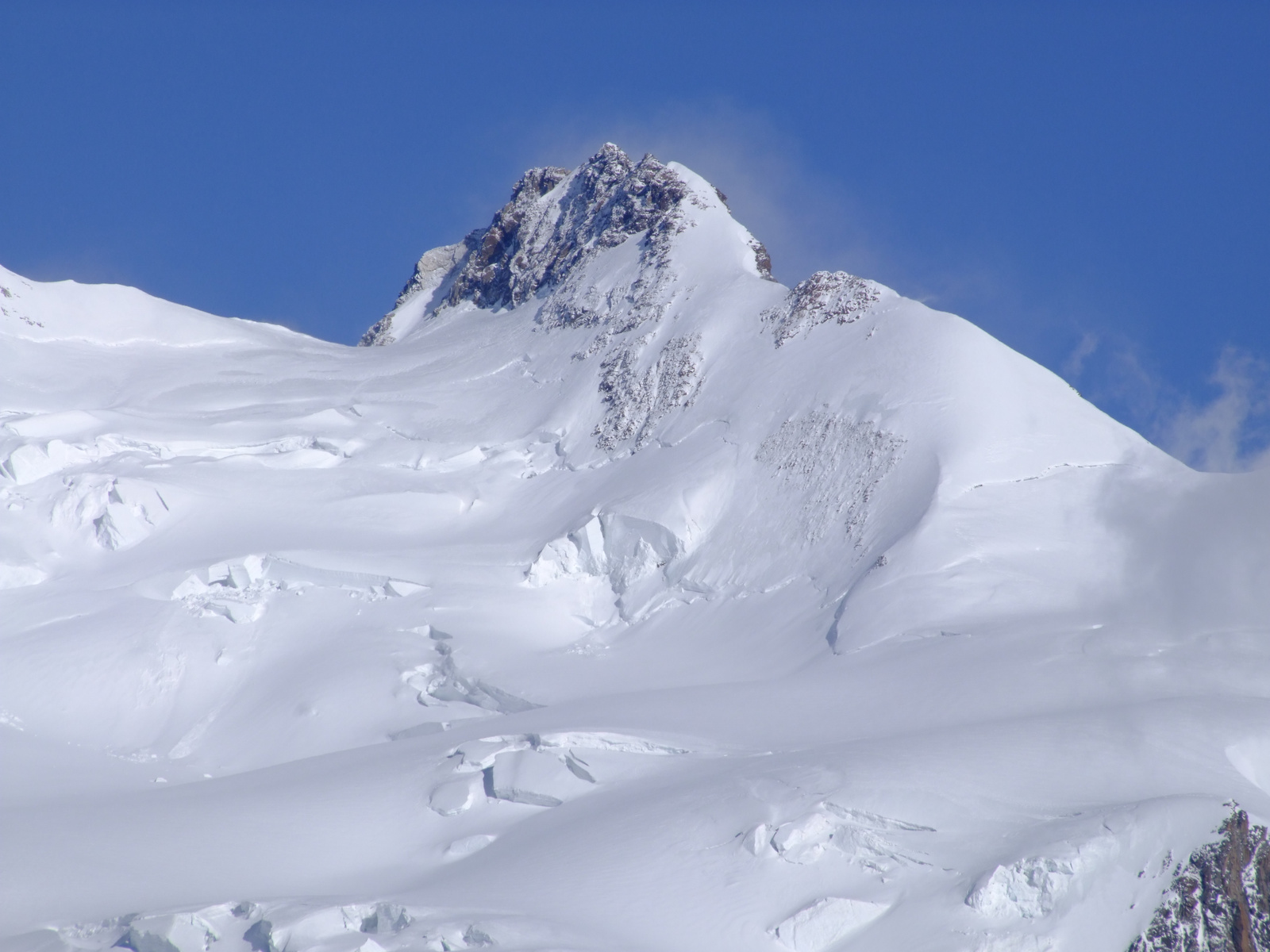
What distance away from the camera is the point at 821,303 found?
150 feet

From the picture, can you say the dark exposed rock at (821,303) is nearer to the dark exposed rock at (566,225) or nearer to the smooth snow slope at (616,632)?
the smooth snow slope at (616,632)

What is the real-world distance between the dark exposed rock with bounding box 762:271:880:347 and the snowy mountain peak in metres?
5.91

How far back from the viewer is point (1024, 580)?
99.1 ft

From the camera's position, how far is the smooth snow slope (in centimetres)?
1816

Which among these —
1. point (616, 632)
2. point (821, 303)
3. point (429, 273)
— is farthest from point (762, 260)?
point (429, 273)

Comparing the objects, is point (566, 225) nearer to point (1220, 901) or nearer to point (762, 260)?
point (762, 260)

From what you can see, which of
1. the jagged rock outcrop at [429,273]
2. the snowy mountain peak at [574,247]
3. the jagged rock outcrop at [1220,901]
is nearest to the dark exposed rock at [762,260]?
the snowy mountain peak at [574,247]

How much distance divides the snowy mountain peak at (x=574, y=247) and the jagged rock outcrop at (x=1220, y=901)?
36.1m

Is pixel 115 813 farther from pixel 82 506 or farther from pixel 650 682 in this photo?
pixel 82 506

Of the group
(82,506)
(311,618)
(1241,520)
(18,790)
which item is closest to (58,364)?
(82,506)

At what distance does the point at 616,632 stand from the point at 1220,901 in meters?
19.7

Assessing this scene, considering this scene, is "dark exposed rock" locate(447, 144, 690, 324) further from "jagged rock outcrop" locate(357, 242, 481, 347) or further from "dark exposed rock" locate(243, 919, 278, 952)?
"dark exposed rock" locate(243, 919, 278, 952)

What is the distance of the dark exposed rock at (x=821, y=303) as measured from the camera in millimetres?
44719

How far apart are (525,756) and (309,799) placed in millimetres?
4293
